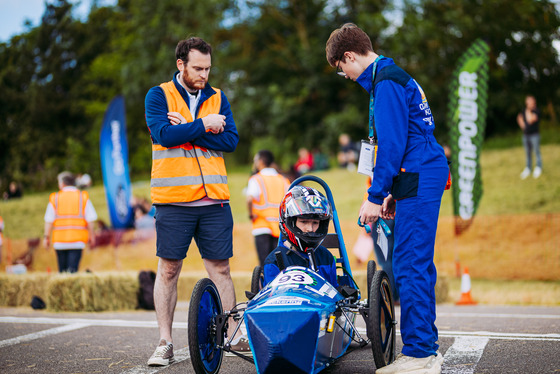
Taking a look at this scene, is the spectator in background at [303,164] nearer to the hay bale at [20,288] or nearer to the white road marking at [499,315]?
the hay bale at [20,288]

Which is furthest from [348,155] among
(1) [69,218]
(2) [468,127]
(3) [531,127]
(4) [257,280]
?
(4) [257,280]

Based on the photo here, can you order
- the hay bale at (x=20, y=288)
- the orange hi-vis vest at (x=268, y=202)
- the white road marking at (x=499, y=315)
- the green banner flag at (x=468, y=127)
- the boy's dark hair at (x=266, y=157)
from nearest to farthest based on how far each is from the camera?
the white road marking at (x=499, y=315) < the orange hi-vis vest at (x=268, y=202) < the boy's dark hair at (x=266, y=157) < the hay bale at (x=20, y=288) < the green banner flag at (x=468, y=127)

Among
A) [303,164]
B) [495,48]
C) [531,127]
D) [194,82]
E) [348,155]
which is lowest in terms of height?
[194,82]

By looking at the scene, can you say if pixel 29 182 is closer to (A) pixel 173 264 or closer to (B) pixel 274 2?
(B) pixel 274 2

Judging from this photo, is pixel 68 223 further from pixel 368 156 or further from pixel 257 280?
pixel 368 156

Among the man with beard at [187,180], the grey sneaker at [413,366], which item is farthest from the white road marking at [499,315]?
the grey sneaker at [413,366]

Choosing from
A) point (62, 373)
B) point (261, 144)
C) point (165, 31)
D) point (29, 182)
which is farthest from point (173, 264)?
point (29, 182)

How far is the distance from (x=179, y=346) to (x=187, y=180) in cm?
155

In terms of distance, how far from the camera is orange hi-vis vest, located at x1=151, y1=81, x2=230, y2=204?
484 centimetres

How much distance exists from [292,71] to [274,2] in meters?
3.55

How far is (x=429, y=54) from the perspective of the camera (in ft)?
93.6

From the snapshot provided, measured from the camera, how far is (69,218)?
33.7ft

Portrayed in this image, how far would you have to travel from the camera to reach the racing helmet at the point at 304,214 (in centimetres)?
458

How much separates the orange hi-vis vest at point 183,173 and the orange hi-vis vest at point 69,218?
19.0ft
